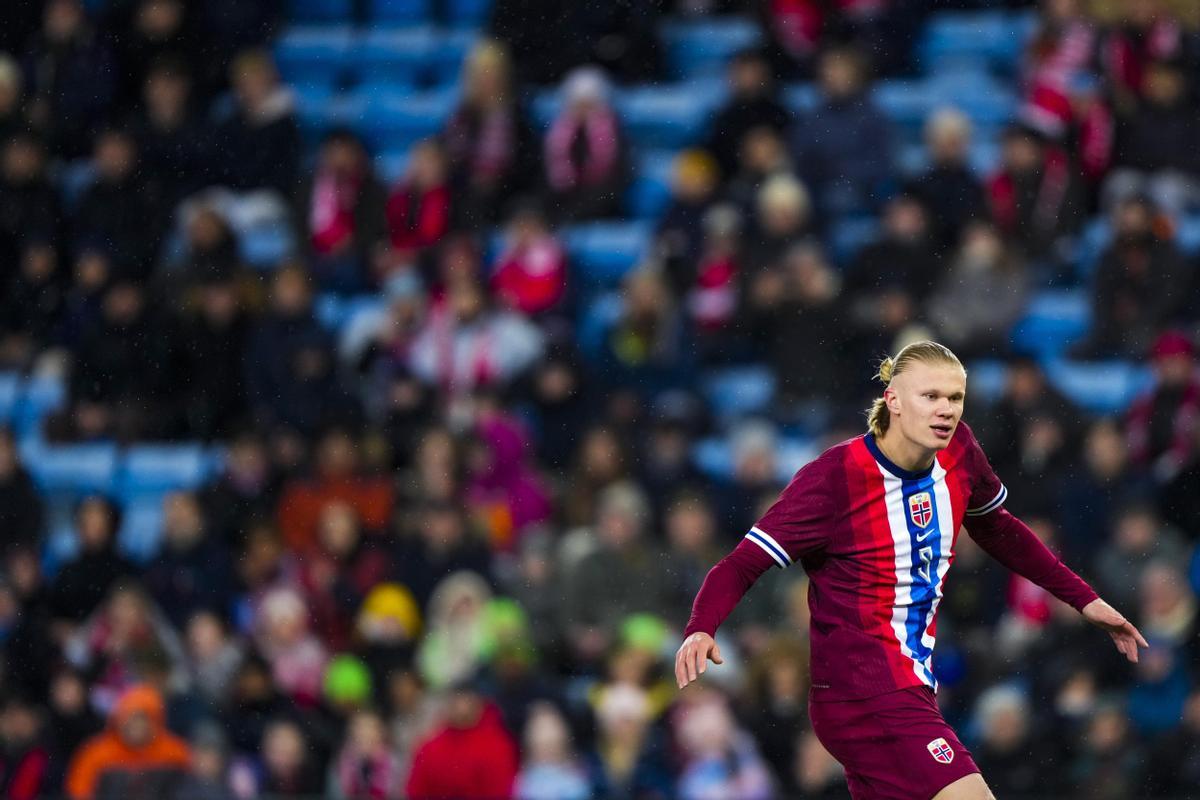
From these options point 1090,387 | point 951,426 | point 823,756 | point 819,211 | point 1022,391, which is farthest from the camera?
point 819,211

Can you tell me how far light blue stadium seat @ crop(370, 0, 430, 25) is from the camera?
16.2 m

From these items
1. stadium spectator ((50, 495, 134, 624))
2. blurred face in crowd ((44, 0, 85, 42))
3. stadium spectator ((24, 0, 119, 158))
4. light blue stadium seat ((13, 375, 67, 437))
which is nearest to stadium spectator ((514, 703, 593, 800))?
stadium spectator ((50, 495, 134, 624))

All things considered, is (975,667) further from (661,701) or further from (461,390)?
(461,390)

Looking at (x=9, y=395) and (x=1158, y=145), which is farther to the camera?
(x=9, y=395)

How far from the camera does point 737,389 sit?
1295cm

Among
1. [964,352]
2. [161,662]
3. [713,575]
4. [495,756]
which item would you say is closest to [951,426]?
[713,575]

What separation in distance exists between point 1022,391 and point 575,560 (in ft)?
8.90

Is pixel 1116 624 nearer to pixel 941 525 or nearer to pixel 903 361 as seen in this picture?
pixel 941 525

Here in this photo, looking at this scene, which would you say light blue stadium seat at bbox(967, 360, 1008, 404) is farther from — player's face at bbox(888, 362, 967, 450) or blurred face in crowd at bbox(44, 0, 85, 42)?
blurred face in crowd at bbox(44, 0, 85, 42)

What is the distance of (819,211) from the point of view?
13.1 m

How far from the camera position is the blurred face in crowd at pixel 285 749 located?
36.7 ft

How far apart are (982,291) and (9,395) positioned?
273 inches

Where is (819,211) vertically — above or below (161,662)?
above

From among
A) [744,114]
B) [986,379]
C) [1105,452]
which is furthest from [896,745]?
[744,114]
